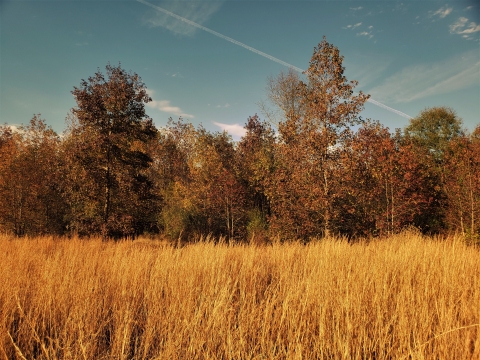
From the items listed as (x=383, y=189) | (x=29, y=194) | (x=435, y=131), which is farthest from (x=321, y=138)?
(x=435, y=131)

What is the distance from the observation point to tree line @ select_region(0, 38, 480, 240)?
1116 centimetres

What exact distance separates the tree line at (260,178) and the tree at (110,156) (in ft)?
0.19

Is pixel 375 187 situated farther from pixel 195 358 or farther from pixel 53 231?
pixel 53 231

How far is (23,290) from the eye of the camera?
3.82 m

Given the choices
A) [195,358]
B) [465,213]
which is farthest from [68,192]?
[465,213]

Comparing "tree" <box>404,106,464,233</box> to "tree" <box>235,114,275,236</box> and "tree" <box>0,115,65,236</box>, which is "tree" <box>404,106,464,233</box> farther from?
"tree" <box>0,115,65,236</box>

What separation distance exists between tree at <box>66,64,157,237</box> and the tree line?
0.19 ft

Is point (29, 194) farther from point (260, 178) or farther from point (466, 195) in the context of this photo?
point (466, 195)

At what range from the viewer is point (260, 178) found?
21.9 m

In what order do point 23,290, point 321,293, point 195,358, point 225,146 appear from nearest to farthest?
point 195,358
point 321,293
point 23,290
point 225,146

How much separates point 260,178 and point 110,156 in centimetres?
1169

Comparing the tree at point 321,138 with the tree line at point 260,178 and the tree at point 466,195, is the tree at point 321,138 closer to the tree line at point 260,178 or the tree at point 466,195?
the tree line at point 260,178

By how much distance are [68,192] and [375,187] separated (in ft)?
59.4

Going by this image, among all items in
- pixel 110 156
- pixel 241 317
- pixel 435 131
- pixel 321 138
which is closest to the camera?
pixel 241 317
